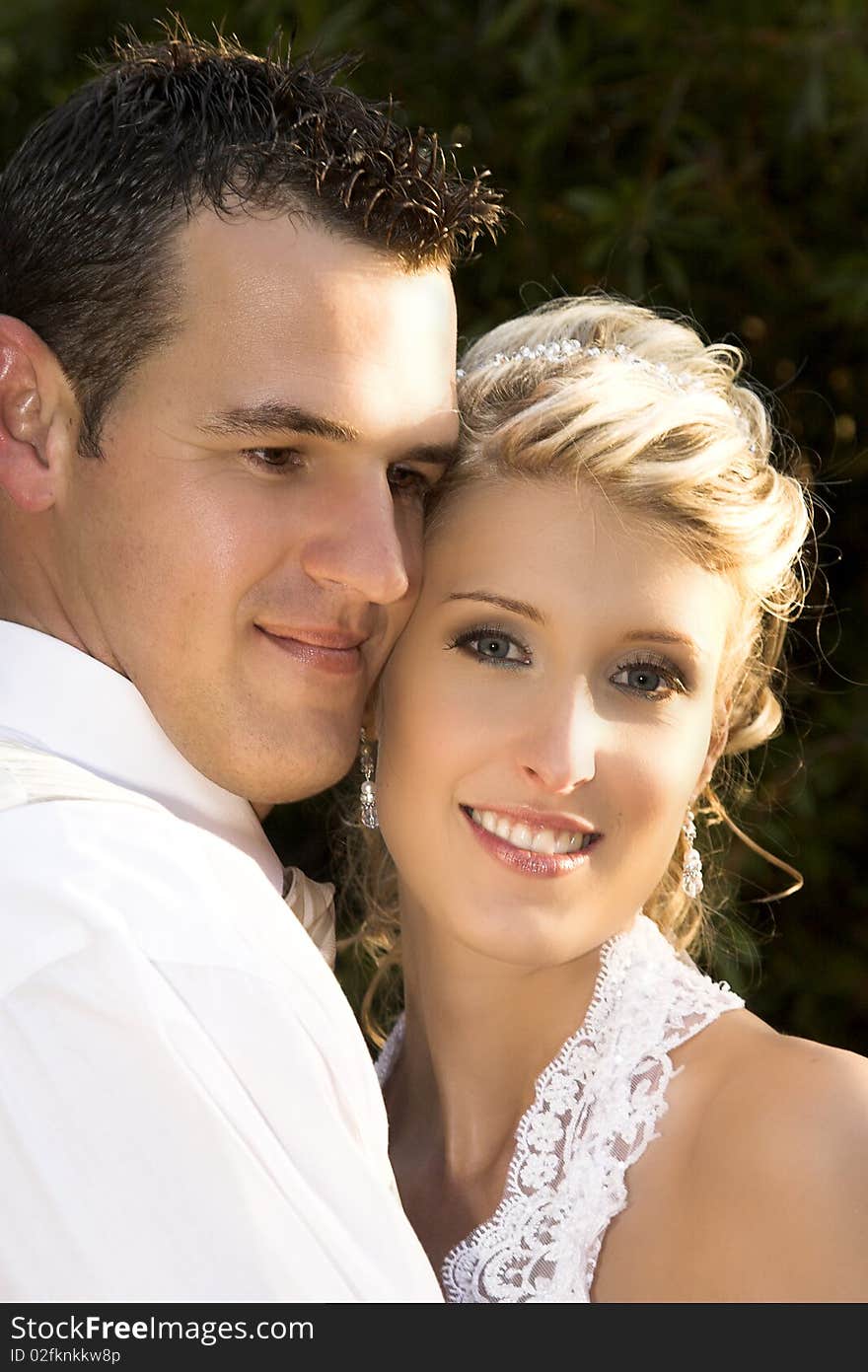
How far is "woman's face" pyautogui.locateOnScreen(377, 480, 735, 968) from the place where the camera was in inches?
91.4

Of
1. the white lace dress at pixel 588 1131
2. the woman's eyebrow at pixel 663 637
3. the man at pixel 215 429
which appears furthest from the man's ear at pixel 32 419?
the white lace dress at pixel 588 1131

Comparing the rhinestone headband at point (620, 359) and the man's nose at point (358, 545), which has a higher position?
the rhinestone headband at point (620, 359)

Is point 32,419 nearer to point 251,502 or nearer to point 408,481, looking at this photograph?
point 251,502

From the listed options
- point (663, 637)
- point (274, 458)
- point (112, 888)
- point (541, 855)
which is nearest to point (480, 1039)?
point (541, 855)

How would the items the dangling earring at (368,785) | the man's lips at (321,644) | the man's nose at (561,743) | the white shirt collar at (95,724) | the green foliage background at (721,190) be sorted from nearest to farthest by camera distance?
1. the white shirt collar at (95,724)
2. the man's lips at (321,644)
3. the man's nose at (561,743)
4. the dangling earring at (368,785)
5. the green foliage background at (721,190)

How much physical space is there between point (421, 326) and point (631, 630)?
20.7 inches

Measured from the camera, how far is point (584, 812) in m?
Result: 2.32

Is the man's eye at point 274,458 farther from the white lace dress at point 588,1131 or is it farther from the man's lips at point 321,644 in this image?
the white lace dress at point 588,1131

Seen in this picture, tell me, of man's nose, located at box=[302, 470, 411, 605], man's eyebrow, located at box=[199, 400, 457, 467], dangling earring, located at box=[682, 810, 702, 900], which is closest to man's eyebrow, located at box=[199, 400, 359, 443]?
man's eyebrow, located at box=[199, 400, 457, 467]

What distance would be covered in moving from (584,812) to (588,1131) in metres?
0.47

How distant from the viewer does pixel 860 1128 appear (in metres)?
2.05

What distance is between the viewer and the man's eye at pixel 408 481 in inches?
90.9

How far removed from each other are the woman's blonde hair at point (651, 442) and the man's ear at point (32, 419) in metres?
0.59
